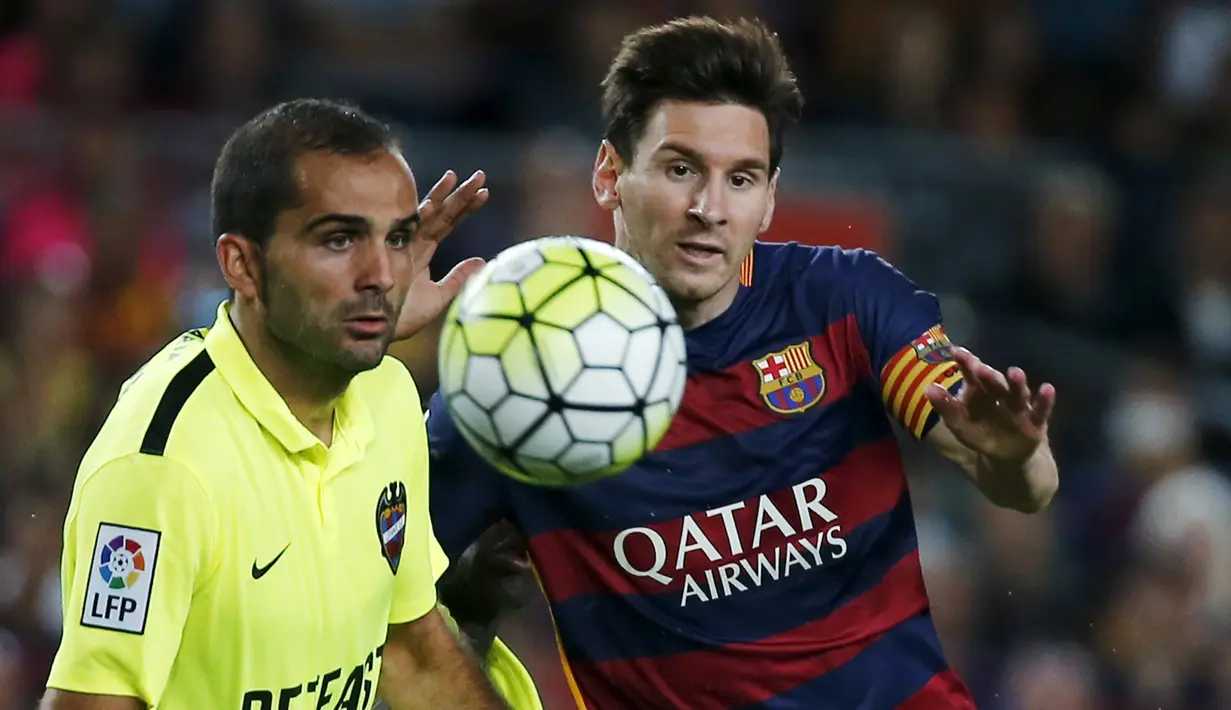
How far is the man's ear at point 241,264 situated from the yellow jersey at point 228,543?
0.33 ft

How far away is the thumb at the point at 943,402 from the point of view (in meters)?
4.35

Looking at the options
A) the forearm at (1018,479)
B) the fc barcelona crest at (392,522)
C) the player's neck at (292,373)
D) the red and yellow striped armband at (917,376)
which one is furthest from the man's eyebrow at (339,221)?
the forearm at (1018,479)

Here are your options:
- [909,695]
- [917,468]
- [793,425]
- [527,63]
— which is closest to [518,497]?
[793,425]

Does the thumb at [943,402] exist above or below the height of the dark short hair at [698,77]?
below

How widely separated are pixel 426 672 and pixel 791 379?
1138 millimetres

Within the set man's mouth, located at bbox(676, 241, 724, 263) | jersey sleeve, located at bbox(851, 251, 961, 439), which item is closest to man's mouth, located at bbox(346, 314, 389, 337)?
man's mouth, located at bbox(676, 241, 724, 263)

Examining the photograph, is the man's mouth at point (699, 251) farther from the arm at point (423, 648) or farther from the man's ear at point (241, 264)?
the man's ear at point (241, 264)

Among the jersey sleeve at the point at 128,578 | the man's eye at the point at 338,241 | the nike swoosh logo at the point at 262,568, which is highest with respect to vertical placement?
the man's eye at the point at 338,241

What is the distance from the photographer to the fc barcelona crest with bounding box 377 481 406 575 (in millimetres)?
4312

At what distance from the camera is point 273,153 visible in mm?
4020

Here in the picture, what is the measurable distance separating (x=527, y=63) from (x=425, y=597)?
6206 millimetres

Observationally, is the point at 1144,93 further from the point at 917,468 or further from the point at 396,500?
the point at 396,500

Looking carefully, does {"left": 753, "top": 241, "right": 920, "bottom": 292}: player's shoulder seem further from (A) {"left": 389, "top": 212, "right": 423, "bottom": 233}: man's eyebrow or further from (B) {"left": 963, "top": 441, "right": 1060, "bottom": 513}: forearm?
(A) {"left": 389, "top": 212, "right": 423, "bottom": 233}: man's eyebrow

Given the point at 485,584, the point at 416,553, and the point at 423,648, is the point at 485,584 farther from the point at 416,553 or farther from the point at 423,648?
the point at 416,553
